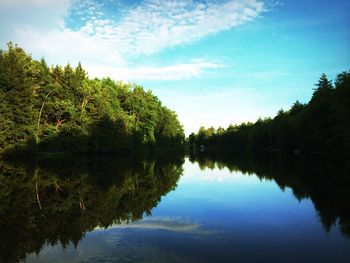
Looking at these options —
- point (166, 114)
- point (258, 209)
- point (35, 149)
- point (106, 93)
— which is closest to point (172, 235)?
point (258, 209)

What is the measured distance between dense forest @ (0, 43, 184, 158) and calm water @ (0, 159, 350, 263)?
2936 cm

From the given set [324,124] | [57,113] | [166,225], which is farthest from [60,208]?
[324,124]

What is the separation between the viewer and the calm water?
9609 mm

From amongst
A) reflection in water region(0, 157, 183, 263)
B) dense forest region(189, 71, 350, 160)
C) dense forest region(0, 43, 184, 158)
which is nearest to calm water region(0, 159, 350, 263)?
reflection in water region(0, 157, 183, 263)

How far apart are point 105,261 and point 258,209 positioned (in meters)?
10.1

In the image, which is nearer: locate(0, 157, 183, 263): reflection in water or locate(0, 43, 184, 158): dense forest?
locate(0, 157, 183, 263): reflection in water

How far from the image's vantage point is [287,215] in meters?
15.4

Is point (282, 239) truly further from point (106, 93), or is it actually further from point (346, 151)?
point (106, 93)

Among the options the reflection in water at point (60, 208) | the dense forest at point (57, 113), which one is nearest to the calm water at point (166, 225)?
the reflection in water at point (60, 208)

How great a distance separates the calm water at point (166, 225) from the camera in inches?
378

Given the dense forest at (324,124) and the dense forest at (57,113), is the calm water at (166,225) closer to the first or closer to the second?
the dense forest at (57,113)

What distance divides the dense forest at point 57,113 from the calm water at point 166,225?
29.4m

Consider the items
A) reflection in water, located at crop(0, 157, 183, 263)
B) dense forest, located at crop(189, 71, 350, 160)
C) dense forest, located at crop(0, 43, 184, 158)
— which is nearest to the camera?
reflection in water, located at crop(0, 157, 183, 263)

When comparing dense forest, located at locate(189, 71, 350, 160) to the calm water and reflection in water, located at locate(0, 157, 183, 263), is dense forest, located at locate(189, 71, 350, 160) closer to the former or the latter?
Result: the calm water
